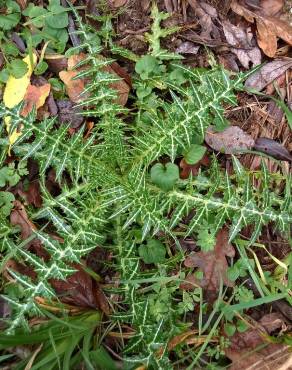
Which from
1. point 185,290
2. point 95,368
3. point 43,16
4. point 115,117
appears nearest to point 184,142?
point 115,117

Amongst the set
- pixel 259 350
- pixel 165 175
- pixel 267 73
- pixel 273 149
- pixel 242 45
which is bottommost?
pixel 259 350

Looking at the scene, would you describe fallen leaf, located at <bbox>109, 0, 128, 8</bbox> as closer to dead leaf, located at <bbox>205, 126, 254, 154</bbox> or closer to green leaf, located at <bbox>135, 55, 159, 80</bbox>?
green leaf, located at <bbox>135, 55, 159, 80</bbox>

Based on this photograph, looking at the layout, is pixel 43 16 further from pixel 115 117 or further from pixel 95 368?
pixel 95 368

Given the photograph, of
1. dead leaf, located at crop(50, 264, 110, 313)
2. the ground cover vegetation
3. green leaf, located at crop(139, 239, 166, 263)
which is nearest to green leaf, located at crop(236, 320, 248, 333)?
the ground cover vegetation

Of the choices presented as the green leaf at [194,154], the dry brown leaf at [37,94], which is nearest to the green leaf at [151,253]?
the green leaf at [194,154]

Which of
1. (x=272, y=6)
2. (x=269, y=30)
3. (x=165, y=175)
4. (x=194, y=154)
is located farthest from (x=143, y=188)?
(x=272, y=6)

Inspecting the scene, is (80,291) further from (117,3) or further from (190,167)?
(117,3)
